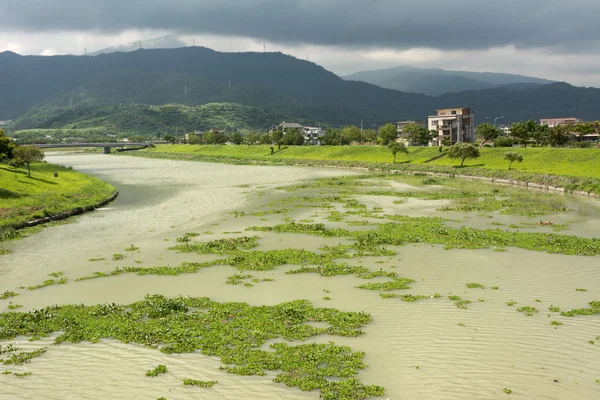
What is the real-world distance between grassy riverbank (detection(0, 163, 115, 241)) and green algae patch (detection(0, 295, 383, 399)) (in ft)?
57.3

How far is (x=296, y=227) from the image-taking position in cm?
3209

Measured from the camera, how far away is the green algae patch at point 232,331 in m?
12.4

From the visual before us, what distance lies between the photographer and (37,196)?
41875 millimetres

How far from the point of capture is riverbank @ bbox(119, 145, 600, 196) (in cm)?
5741

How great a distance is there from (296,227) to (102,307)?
16.4 meters

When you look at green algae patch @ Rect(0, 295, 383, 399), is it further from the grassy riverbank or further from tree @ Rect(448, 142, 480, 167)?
tree @ Rect(448, 142, 480, 167)

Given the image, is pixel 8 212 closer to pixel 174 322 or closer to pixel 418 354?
pixel 174 322

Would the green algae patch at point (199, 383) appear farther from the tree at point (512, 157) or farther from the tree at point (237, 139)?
the tree at point (237, 139)

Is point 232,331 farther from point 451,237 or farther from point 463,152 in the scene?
point 463,152

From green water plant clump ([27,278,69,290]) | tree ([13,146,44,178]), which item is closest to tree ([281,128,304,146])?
tree ([13,146,44,178])

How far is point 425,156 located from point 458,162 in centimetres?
994

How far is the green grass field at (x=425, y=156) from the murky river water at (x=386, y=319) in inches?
1412

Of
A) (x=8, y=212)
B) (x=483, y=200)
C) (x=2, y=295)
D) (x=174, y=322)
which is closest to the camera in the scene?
(x=174, y=322)

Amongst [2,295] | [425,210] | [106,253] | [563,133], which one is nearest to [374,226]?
[425,210]
